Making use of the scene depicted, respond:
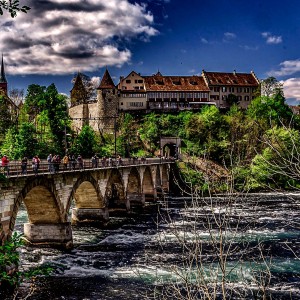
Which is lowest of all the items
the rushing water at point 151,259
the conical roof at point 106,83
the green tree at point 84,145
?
the rushing water at point 151,259

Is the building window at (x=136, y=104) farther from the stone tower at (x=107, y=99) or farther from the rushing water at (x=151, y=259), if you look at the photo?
the rushing water at (x=151, y=259)

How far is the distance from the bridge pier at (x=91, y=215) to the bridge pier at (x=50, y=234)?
11080 mm

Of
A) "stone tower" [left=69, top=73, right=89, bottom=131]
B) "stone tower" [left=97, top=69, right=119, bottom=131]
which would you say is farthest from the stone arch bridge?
"stone tower" [left=69, top=73, right=89, bottom=131]

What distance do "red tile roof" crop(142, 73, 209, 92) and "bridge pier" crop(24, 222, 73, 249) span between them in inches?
3220

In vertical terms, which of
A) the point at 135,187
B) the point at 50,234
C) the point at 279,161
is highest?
the point at 279,161

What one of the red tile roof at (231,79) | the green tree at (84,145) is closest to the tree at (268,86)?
the red tile roof at (231,79)

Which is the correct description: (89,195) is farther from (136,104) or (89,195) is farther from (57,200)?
(136,104)

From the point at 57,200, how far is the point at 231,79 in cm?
9650

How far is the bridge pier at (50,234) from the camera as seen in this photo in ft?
105

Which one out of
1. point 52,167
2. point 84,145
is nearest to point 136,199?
point 52,167

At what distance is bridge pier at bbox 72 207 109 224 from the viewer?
4331cm

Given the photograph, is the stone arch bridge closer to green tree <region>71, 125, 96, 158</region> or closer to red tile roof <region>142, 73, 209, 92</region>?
green tree <region>71, 125, 96, 158</region>

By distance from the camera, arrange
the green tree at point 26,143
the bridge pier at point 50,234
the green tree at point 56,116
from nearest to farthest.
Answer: the bridge pier at point 50,234 → the green tree at point 26,143 → the green tree at point 56,116

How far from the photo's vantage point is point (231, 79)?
397 feet
